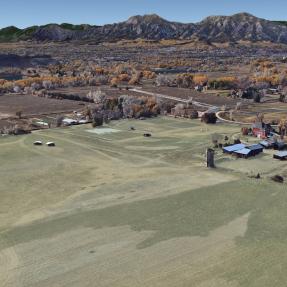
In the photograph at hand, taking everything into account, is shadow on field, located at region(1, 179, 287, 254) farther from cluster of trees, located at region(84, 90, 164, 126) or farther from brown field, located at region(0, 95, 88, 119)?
brown field, located at region(0, 95, 88, 119)

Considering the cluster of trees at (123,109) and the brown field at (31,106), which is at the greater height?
the cluster of trees at (123,109)

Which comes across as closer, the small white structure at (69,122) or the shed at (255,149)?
the shed at (255,149)

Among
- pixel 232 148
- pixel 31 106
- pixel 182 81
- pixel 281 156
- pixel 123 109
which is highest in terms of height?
pixel 182 81

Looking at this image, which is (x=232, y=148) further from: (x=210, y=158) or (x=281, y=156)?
(x=210, y=158)

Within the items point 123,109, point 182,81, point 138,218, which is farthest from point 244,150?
point 182,81

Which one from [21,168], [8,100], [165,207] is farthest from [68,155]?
[8,100]

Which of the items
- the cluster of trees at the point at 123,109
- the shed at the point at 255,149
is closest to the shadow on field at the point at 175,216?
the shed at the point at 255,149

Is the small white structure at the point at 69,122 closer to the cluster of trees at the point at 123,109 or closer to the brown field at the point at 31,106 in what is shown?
the cluster of trees at the point at 123,109

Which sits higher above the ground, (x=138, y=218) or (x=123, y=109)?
(x=123, y=109)
